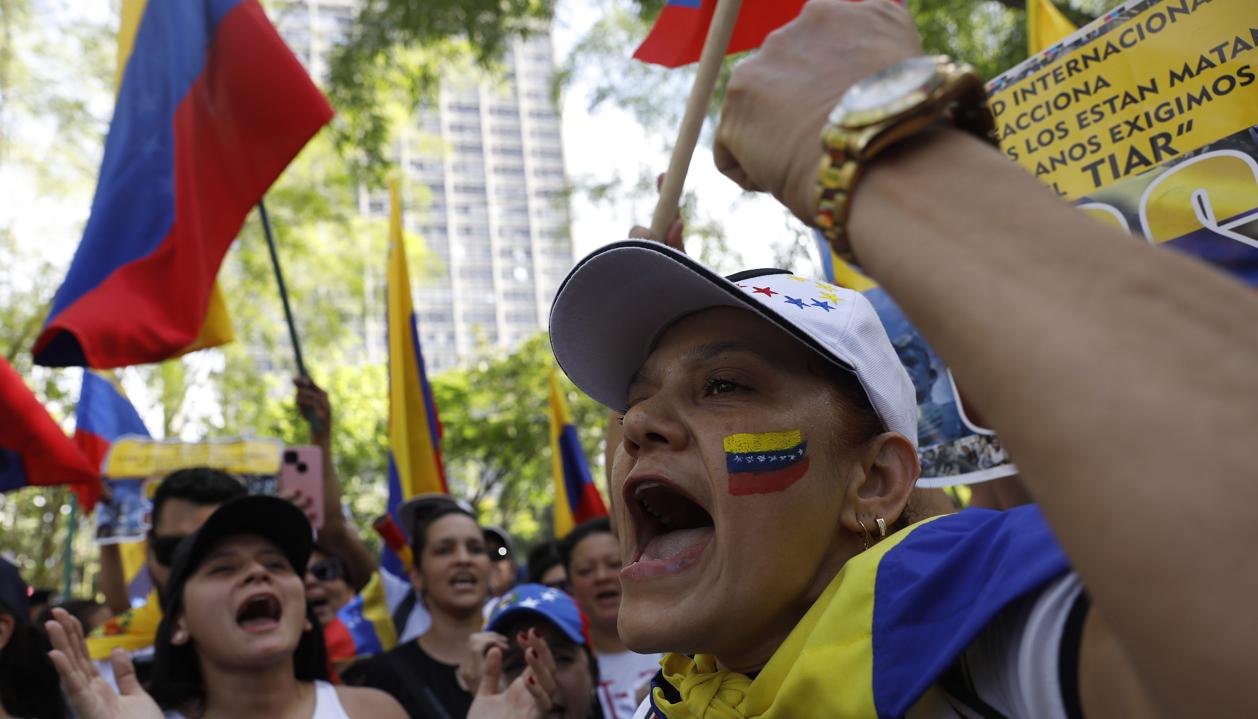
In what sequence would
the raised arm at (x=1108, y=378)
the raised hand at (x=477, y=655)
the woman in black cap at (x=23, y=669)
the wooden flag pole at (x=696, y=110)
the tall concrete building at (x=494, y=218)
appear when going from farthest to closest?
the tall concrete building at (x=494, y=218), the raised hand at (x=477, y=655), the woman in black cap at (x=23, y=669), the wooden flag pole at (x=696, y=110), the raised arm at (x=1108, y=378)

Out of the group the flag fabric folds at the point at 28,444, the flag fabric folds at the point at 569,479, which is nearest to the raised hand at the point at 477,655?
the flag fabric folds at the point at 28,444

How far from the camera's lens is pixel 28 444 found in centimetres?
450

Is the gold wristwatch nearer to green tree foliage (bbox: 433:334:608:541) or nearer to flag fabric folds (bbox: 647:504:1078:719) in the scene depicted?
flag fabric folds (bbox: 647:504:1078:719)

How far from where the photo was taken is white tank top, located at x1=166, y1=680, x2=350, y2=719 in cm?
281

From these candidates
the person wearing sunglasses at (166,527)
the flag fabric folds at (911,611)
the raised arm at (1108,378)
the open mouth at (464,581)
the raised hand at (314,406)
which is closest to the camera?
the raised arm at (1108,378)

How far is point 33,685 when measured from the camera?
3.22 metres

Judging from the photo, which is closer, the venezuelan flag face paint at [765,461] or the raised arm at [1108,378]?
the raised arm at [1108,378]

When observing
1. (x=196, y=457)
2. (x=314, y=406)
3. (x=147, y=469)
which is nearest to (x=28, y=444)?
(x=147, y=469)

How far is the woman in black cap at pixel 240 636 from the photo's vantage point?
2.82 meters

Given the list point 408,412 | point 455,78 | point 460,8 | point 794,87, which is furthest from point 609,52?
point 794,87

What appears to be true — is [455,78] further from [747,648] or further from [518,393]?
[747,648]

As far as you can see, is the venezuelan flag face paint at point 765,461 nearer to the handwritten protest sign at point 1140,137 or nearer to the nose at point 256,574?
the handwritten protest sign at point 1140,137

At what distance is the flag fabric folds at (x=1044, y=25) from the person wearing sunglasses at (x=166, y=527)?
3.63m

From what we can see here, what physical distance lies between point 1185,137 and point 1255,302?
7.13ft
